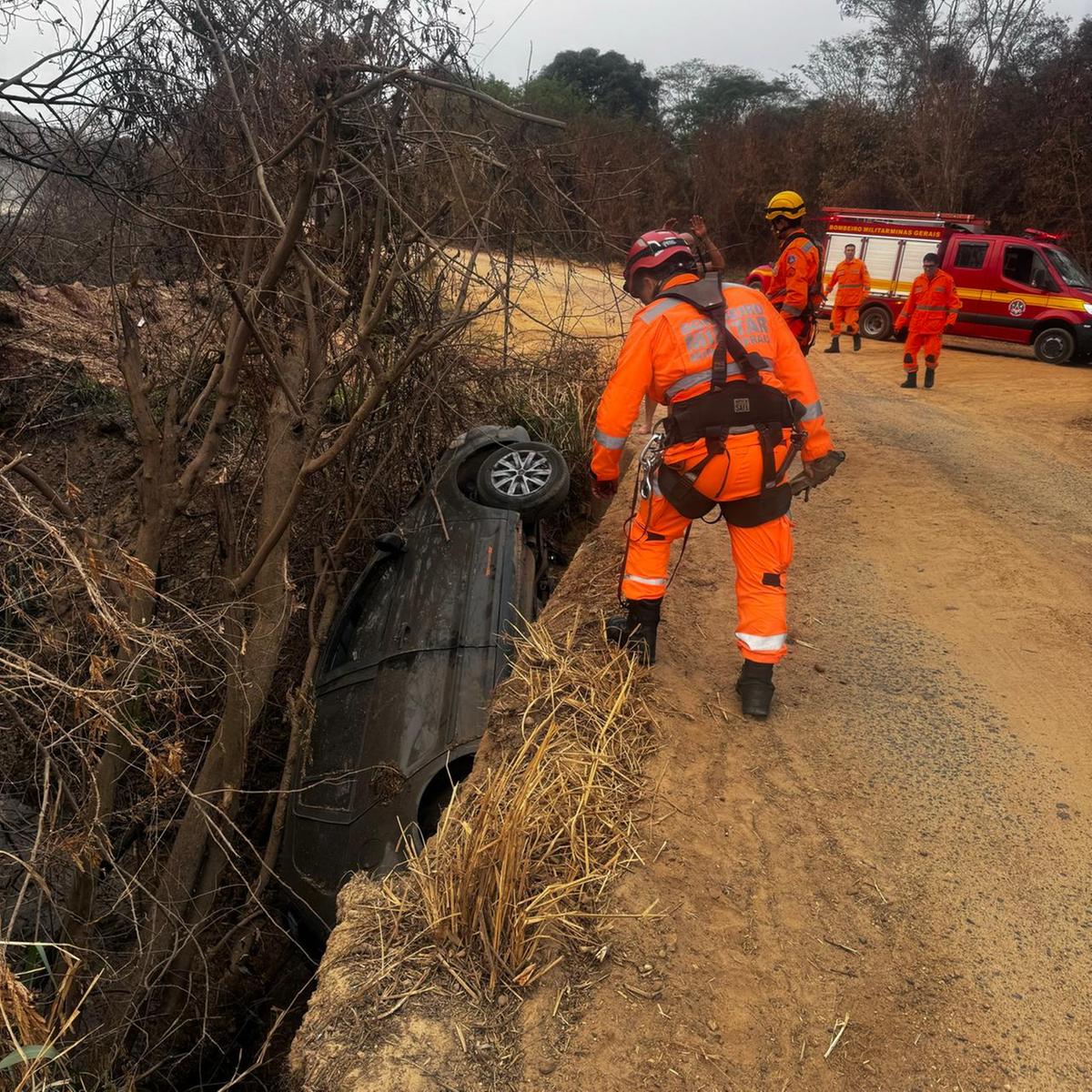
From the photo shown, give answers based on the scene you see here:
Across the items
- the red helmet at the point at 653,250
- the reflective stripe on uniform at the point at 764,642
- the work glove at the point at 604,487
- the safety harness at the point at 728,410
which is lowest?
the reflective stripe on uniform at the point at 764,642

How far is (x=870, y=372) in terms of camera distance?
13.0m

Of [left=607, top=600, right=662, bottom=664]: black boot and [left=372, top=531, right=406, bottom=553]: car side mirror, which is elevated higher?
[left=607, top=600, right=662, bottom=664]: black boot

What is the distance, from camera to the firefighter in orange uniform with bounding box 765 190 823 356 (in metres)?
6.56

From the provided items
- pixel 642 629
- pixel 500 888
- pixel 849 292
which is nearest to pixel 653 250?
pixel 642 629

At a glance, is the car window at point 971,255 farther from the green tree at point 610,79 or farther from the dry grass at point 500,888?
the green tree at point 610,79

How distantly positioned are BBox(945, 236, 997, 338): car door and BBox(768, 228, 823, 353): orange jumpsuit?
940 centimetres

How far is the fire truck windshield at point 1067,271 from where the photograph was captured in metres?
14.0

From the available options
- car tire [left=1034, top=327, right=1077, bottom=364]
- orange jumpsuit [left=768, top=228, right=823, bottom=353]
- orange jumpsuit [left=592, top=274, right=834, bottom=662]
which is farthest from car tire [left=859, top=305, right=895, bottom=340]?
orange jumpsuit [left=592, top=274, right=834, bottom=662]

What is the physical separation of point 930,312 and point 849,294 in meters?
4.07

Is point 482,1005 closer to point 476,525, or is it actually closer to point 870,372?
point 476,525

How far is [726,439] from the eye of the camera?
11.4ft

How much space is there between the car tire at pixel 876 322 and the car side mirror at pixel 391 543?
558 inches

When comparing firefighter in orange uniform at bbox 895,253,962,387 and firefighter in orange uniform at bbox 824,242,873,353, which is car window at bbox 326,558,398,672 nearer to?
firefighter in orange uniform at bbox 895,253,962,387

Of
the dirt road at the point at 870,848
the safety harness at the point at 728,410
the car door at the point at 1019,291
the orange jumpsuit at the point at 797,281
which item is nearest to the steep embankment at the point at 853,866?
the dirt road at the point at 870,848
